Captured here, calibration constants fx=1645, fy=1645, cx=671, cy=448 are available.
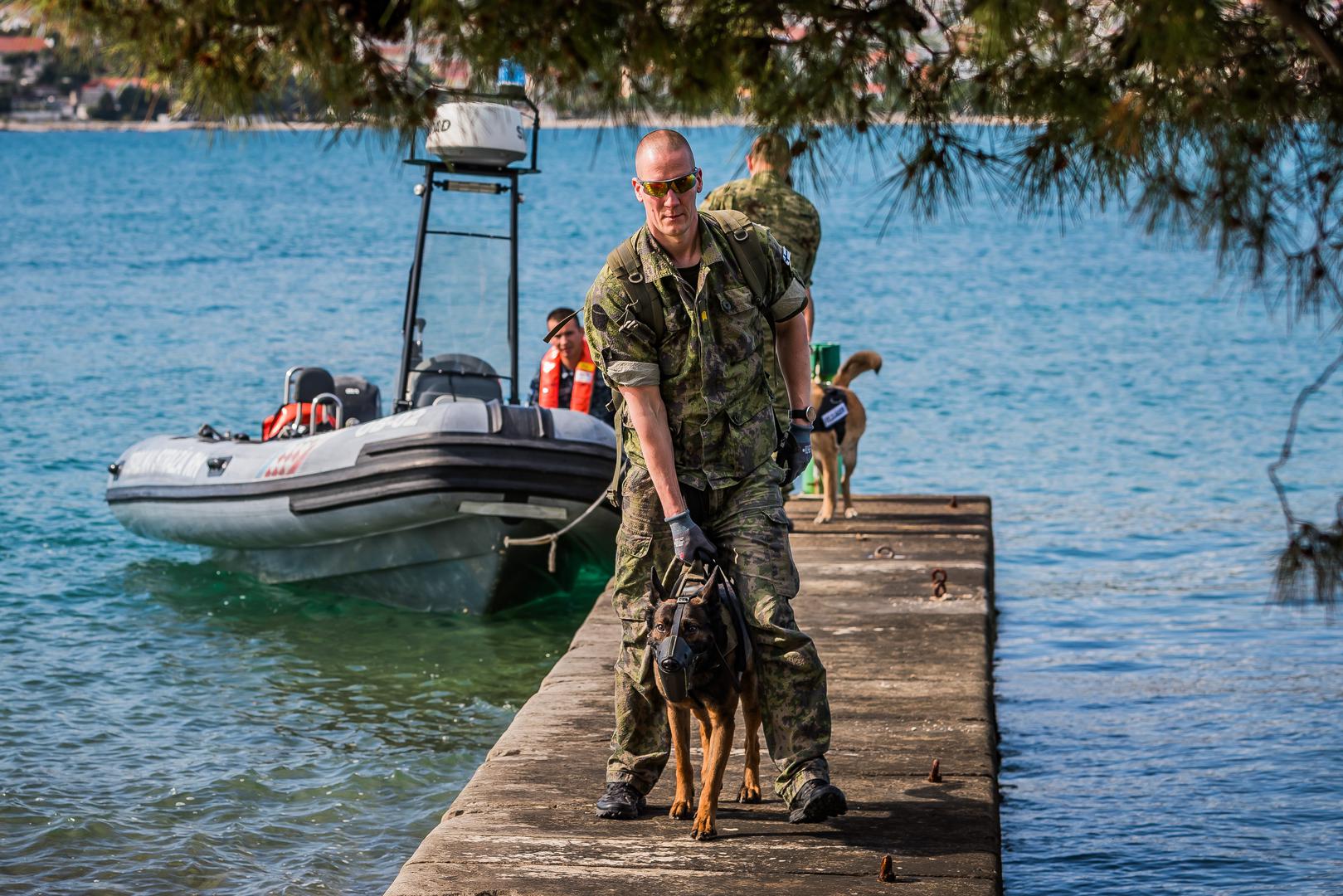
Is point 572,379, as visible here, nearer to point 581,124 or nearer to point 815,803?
point 815,803

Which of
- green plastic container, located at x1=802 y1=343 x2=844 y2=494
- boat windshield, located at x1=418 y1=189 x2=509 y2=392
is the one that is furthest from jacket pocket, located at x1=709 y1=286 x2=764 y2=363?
boat windshield, located at x1=418 y1=189 x2=509 y2=392

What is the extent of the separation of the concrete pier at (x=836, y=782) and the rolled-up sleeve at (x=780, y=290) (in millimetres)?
1369

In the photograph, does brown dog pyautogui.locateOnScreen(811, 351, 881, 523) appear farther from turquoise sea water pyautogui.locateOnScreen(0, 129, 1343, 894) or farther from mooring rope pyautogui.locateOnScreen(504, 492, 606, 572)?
turquoise sea water pyautogui.locateOnScreen(0, 129, 1343, 894)

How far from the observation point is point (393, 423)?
9.05 m

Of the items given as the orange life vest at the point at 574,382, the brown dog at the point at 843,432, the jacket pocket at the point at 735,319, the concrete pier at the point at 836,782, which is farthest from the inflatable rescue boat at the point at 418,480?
the jacket pocket at the point at 735,319

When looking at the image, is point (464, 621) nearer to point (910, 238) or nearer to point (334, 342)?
point (334, 342)

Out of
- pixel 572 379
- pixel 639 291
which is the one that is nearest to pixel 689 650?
pixel 639 291

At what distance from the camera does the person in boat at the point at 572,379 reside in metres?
9.30

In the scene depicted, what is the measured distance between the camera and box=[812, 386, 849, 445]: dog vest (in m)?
8.20

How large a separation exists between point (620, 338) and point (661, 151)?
0.48 meters

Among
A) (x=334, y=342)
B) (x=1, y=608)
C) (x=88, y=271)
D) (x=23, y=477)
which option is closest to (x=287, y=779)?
(x=1, y=608)

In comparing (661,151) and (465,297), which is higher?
(661,151)

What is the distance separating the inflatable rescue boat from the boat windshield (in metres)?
0.04

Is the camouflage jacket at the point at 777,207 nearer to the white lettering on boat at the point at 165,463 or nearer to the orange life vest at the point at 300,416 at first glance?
the orange life vest at the point at 300,416
